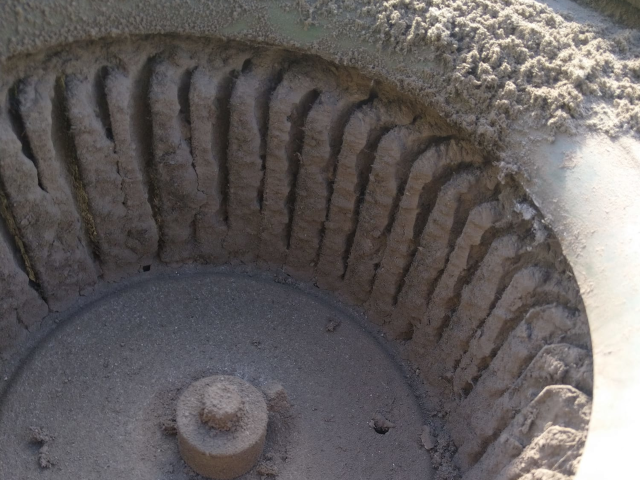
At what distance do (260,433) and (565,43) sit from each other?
1.67m

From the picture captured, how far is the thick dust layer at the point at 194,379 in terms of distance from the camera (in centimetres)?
241

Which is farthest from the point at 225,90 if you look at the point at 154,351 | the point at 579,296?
the point at 579,296

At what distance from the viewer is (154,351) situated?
2.67 m

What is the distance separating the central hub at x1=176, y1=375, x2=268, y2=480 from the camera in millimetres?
2316

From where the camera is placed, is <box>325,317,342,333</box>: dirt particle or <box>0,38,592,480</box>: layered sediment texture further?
<box>325,317,342,333</box>: dirt particle

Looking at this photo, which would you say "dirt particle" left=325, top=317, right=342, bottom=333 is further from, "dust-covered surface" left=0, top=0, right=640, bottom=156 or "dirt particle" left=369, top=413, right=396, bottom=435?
"dust-covered surface" left=0, top=0, right=640, bottom=156

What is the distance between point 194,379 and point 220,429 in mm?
314

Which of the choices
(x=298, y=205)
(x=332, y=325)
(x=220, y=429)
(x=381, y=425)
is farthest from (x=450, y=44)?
(x=220, y=429)

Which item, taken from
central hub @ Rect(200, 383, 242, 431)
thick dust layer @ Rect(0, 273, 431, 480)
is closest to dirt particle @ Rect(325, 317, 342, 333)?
thick dust layer @ Rect(0, 273, 431, 480)

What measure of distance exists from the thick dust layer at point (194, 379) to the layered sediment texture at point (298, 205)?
13 centimetres

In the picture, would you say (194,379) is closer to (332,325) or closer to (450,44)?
(332,325)

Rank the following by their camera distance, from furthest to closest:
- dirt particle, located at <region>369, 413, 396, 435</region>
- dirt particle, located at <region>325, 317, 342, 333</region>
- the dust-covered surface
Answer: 1. dirt particle, located at <region>325, 317, 342, 333</region>
2. dirt particle, located at <region>369, 413, 396, 435</region>
3. the dust-covered surface

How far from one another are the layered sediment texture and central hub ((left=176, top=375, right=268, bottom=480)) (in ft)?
2.19

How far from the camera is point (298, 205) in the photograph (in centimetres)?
276
